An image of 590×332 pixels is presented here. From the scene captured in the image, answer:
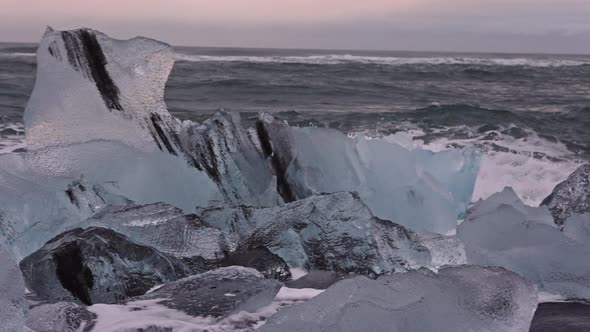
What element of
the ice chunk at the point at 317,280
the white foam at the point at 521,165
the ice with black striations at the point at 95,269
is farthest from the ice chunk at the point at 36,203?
the white foam at the point at 521,165

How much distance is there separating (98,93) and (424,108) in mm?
7784

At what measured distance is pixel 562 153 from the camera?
7.53 metres

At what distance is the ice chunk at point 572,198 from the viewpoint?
132 inches

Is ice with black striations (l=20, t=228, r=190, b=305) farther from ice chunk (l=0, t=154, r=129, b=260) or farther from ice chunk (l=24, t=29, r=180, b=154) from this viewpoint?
ice chunk (l=24, t=29, r=180, b=154)

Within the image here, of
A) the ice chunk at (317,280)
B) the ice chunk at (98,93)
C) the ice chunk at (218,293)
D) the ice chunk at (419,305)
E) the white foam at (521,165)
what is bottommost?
the white foam at (521,165)

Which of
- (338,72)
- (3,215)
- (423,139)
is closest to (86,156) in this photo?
(3,215)

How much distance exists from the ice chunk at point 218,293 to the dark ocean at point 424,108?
3.76m

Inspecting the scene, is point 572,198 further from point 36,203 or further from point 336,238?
point 36,203

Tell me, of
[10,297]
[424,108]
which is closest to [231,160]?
[10,297]

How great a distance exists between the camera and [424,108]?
416 inches

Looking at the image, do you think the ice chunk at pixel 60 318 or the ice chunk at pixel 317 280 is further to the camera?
the ice chunk at pixel 317 280

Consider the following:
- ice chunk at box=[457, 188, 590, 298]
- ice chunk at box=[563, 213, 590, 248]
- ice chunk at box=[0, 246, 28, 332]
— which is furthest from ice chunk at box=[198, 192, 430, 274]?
ice chunk at box=[0, 246, 28, 332]

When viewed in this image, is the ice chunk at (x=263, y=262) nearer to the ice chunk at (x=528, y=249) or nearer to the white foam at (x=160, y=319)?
the white foam at (x=160, y=319)

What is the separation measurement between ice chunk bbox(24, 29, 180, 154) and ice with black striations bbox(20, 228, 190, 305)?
112 centimetres
